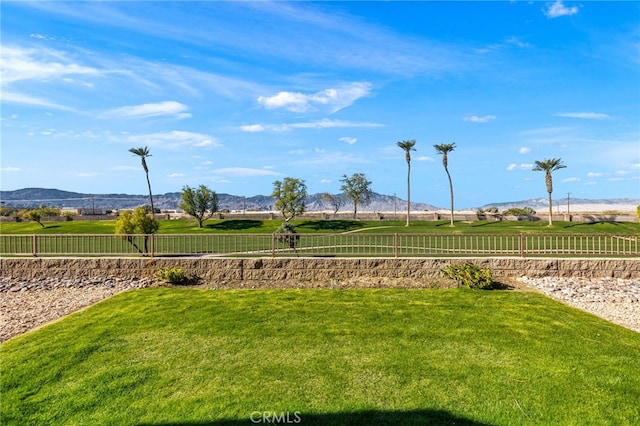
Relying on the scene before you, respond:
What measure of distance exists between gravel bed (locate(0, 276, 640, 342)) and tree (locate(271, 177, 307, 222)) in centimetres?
3311

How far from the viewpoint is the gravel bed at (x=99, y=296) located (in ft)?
33.8

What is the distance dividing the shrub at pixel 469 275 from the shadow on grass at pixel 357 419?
899cm

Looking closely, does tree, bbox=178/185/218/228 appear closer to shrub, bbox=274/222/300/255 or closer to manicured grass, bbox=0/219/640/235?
manicured grass, bbox=0/219/640/235

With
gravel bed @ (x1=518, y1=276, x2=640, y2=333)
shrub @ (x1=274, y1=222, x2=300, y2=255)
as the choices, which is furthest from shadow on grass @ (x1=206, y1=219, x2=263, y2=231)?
gravel bed @ (x1=518, y1=276, x2=640, y2=333)

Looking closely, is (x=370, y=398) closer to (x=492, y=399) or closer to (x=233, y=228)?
(x=492, y=399)

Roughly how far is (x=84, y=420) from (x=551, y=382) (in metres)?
6.66

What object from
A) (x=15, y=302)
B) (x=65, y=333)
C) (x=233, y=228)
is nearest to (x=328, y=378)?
(x=65, y=333)

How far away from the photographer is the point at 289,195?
4762 cm

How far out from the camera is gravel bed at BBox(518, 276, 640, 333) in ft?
33.8

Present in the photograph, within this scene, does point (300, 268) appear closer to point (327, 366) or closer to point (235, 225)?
point (327, 366)

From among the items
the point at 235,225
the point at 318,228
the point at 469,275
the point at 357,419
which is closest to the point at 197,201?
the point at 235,225

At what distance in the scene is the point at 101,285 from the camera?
47.9ft

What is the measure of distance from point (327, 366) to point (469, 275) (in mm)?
8542

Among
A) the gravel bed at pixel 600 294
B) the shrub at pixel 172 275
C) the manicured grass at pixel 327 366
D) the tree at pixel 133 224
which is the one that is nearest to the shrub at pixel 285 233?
the shrub at pixel 172 275
